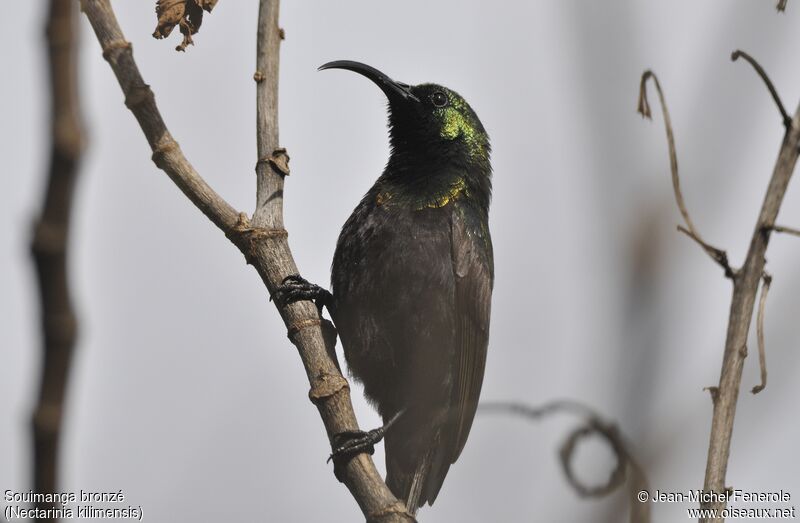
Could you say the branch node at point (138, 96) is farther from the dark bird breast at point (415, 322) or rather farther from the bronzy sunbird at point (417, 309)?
the dark bird breast at point (415, 322)

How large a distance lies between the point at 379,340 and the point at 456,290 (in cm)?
51

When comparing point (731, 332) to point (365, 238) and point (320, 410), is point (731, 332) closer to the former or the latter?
point (320, 410)

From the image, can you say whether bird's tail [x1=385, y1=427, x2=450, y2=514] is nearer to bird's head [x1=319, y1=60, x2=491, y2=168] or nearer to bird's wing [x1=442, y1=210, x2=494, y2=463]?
bird's wing [x1=442, y1=210, x2=494, y2=463]

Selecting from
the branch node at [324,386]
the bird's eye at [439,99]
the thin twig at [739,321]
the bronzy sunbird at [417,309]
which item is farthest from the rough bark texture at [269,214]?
the bird's eye at [439,99]

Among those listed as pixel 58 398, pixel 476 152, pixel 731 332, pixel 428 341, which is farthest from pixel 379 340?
pixel 58 398

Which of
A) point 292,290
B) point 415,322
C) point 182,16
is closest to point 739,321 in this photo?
point 292,290

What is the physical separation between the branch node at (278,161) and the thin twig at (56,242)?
103 inches

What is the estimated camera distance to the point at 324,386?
10.7 ft

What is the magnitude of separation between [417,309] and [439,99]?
151cm

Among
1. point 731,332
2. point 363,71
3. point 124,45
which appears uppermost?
point 363,71

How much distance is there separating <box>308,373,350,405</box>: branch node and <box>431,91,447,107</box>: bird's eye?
2.77m

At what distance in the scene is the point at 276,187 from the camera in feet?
11.6

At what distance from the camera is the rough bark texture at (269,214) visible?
3.10m

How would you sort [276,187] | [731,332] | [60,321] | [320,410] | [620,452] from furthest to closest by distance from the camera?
[276,187] < [320,410] < [731,332] < [620,452] < [60,321]
